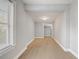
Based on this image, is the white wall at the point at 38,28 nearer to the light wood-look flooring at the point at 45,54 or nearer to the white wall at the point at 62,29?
the white wall at the point at 62,29

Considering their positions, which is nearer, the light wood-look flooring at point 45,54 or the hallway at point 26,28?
the hallway at point 26,28

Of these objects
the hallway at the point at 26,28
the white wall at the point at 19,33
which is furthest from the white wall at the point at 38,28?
the white wall at the point at 19,33

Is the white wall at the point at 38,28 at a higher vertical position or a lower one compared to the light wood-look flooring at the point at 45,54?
higher

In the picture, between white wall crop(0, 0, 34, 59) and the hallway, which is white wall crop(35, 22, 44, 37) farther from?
white wall crop(0, 0, 34, 59)

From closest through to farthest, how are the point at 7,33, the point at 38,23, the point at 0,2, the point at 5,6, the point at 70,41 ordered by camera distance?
the point at 0,2, the point at 5,6, the point at 7,33, the point at 70,41, the point at 38,23

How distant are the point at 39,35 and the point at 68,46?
10590mm

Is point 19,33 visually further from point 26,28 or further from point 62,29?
point 62,29

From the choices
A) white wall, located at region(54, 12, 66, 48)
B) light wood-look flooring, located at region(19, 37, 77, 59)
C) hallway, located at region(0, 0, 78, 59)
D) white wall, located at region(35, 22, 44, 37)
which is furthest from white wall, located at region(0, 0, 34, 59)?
white wall, located at region(35, 22, 44, 37)

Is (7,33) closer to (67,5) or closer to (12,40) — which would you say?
(12,40)

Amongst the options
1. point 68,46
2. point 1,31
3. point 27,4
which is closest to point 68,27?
point 68,46

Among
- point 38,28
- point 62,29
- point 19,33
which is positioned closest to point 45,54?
point 19,33

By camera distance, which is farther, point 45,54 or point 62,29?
point 62,29

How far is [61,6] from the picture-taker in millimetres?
6535

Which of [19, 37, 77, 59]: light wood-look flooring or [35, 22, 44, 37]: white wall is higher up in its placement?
[35, 22, 44, 37]: white wall
